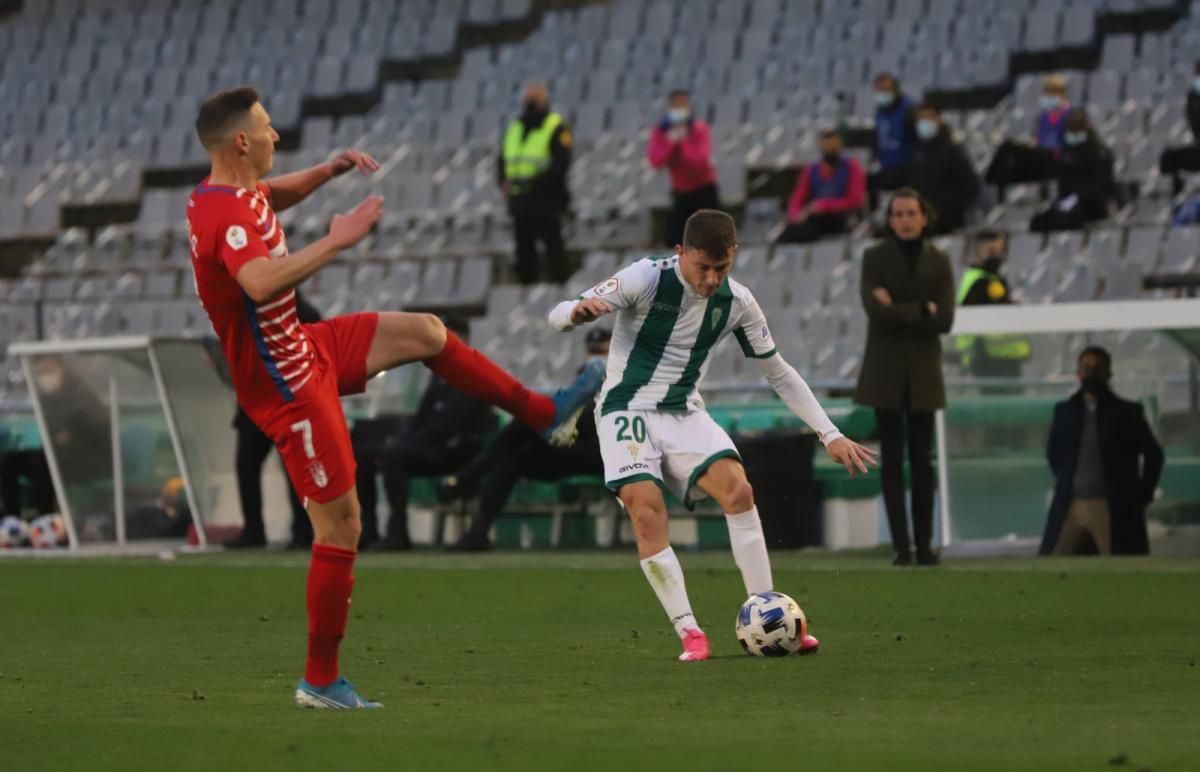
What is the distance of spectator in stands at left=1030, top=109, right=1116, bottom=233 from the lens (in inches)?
717

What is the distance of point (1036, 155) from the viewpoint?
61.5 ft

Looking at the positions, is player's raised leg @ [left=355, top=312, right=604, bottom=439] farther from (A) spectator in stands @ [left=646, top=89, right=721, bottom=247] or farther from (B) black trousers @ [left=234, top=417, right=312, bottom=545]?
(A) spectator in stands @ [left=646, top=89, right=721, bottom=247]

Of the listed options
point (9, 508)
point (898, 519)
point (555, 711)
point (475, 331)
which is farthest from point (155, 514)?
point (555, 711)

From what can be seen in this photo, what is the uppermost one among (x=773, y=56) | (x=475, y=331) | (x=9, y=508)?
(x=773, y=56)

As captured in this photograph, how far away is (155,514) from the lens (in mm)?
17734

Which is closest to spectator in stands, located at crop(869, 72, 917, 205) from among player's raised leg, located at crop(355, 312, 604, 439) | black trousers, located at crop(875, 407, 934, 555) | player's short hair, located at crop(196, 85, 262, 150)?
black trousers, located at crop(875, 407, 934, 555)

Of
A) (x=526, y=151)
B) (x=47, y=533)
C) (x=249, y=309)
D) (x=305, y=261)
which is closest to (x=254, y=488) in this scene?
(x=47, y=533)

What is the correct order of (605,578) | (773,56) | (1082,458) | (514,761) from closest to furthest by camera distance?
(514,761)
(605,578)
(1082,458)
(773,56)

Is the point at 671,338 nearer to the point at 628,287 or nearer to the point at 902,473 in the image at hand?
the point at 628,287

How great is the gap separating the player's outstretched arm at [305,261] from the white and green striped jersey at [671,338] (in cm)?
216

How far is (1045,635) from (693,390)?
1747mm

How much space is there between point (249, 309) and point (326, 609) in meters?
0.98

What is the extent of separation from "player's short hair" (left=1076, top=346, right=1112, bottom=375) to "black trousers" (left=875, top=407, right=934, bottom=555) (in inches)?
63.2

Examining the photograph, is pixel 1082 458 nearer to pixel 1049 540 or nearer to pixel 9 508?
pixel 1049 540
